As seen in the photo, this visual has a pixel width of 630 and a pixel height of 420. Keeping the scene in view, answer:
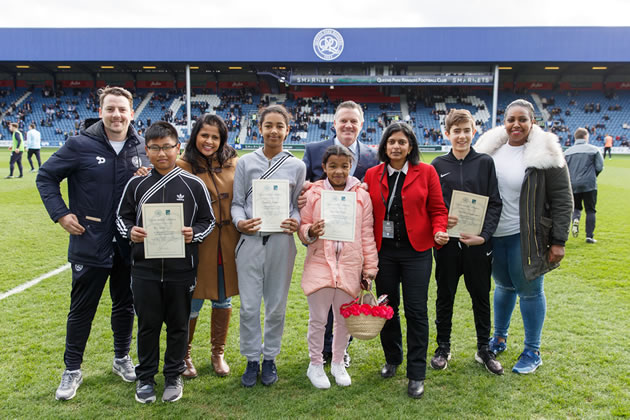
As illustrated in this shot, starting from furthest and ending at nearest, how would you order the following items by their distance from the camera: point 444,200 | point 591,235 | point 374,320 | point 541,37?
point 541,37
point 591,235
point 444,200
point 374,320

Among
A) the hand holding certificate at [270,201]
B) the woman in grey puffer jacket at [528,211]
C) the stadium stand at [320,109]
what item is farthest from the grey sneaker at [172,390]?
the stadium stand at [320,109]

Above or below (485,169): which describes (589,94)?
above

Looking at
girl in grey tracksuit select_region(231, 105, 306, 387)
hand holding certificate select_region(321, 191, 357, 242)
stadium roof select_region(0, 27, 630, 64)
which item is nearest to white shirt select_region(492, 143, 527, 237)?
hand holding certificate select_region(321, 191, 357, 242)

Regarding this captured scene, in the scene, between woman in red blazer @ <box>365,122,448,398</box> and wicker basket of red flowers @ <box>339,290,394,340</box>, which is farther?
woman in red blazer @ <box>365,122,448,398</box>

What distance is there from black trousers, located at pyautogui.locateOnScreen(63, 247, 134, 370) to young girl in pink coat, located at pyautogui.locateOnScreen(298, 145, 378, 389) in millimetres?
1329

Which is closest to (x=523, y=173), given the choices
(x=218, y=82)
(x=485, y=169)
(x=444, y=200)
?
(x=485, y=169)

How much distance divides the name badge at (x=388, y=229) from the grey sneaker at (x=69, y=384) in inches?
93.0

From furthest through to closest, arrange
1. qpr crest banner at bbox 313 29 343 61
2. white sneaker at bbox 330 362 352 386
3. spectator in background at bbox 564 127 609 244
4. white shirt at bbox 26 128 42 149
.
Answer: qpr crest banner at bbox 313 29 343 61 < white shirt at bbox 26 128 42 149 < spectator in background at bbox 564 127 609 244 < white sneaker at bbox 330 362 352 386

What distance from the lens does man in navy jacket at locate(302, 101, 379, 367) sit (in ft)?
11.3

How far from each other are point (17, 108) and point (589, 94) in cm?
5040

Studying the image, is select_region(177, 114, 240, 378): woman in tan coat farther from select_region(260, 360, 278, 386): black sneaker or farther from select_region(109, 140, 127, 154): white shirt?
select_region(260, 360, 278, 386): black sneaker

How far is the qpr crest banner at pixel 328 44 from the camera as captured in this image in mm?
36250

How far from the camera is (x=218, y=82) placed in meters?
41.2

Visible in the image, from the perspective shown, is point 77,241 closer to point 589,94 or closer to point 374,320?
point 374,320
